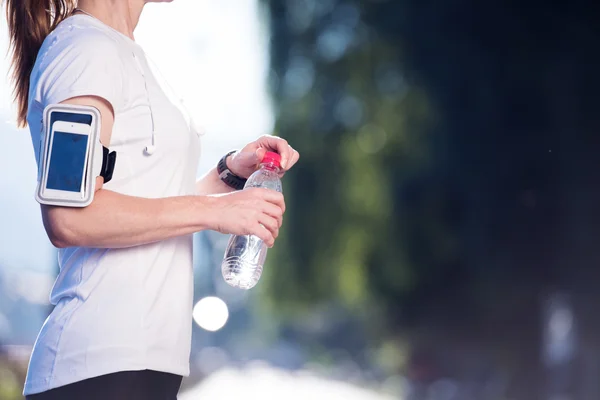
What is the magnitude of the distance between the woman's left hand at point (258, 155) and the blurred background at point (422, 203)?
262 cm

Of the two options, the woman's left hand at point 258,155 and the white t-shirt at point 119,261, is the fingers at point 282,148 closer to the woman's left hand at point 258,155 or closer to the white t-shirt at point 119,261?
the woman's left hand at point 258,155

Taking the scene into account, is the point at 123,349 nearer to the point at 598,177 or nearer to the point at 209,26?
the point at 209,26

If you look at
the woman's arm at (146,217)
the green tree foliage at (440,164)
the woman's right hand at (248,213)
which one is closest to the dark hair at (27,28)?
the woman's arm at (146,217)

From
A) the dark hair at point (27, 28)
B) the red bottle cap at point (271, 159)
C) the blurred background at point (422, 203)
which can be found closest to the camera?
the dark hair at point (27, 28)

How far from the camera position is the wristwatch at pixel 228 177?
1069 millimetres

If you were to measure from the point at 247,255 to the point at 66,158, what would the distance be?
400 mm

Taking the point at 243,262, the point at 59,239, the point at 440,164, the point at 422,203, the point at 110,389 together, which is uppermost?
the point at 440,164

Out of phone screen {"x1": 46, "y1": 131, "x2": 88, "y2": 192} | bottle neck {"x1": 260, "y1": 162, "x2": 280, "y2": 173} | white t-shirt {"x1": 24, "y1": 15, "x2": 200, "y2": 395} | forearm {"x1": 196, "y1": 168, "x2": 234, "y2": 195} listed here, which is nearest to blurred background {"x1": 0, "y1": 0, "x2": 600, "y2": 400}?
forearm {"x1": 196, "y1": 168, "x2": 234, "y2": 195}

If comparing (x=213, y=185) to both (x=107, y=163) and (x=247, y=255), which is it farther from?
(x=107, y=163)

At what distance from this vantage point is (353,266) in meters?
4.22

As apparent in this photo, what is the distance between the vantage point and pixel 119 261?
0.75m

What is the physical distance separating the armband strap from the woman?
1cm

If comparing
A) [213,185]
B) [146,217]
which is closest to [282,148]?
[213,185]

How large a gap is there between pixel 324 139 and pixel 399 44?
2.37 ft
